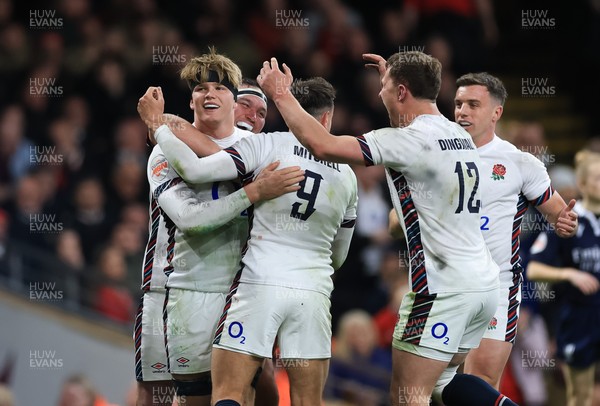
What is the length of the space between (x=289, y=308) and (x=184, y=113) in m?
5.86

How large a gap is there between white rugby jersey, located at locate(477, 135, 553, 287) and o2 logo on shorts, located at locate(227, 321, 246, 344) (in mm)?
1855

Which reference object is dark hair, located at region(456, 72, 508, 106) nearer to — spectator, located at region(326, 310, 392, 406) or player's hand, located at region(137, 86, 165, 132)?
player's hand, located at region(137, 86, 165, 132)

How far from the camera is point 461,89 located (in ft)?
22.9

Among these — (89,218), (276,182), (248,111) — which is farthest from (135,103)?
(276,182)

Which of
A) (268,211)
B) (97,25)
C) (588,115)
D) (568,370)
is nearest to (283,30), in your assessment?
(97,25)

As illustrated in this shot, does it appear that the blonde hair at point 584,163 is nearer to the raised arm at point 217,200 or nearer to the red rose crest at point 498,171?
the red rose crest at point 498,171

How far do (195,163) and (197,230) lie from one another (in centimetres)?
37

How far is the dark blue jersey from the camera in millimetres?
8695

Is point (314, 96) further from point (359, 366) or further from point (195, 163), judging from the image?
point (359, 366)

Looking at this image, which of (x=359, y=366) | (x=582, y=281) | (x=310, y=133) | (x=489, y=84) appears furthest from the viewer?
(x=359, y=366)

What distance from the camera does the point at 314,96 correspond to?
6.01m

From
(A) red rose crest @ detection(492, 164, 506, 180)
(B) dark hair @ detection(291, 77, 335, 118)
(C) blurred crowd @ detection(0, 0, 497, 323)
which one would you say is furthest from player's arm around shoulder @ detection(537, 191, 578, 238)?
(C) blurred crowd @ detection(0, 0, 497, 323)

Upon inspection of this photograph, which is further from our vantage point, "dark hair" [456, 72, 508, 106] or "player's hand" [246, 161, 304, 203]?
"dark hair" [456, 72, 508, 106]

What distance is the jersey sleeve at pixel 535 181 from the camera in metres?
6.89
